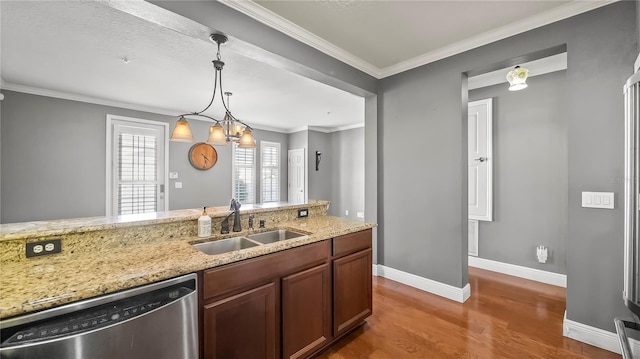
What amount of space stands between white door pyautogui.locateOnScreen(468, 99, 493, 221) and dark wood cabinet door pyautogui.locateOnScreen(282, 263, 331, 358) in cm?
271

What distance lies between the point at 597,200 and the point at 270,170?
19.7 ft

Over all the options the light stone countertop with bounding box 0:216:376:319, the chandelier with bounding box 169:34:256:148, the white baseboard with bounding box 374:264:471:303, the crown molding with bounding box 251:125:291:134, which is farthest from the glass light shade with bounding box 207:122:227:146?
the crown molding with bounding box 251:125:291:134

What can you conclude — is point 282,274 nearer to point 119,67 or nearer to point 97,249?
point 97,249

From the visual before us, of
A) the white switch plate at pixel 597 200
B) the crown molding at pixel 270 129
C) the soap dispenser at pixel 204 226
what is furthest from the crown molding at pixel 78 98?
the white switch plate at pixel 597 200

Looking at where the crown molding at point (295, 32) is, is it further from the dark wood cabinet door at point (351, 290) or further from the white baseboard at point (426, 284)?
the white baseboard at point (426, 284)

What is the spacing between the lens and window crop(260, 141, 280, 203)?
22.0ft

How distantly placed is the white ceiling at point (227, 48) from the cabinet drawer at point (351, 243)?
6.09 feet

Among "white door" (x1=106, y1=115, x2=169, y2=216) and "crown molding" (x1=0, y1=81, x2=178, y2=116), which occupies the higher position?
"crown molding" (x1=0, y1=81, x2=178, y2=116)

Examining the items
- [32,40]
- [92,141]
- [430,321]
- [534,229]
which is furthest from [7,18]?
[534,229]

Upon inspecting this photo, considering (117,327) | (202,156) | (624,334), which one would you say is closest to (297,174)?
(202,156)

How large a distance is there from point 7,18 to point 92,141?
2566 mm

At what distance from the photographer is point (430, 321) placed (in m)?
2.33

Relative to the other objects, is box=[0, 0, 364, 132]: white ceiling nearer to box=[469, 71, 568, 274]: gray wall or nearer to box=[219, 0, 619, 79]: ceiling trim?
box=[219, 0, 619, 79]: ceiling trim

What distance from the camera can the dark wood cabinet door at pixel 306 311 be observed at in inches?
64.6
